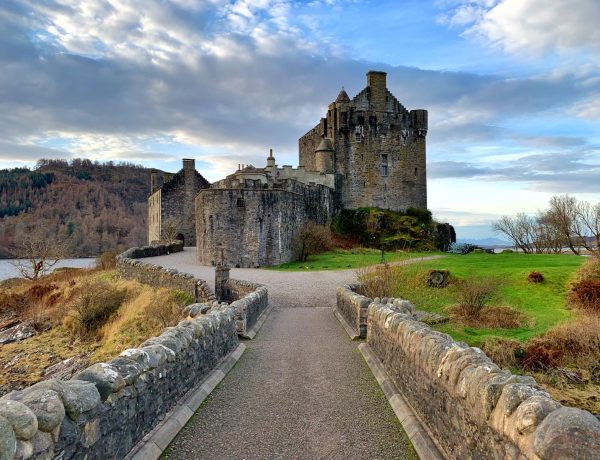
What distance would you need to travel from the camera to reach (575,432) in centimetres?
301

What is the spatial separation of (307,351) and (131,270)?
18.6m

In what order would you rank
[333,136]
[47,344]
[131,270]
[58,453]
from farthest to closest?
[333,136]
[131,270]
[47,344]
[58,453]

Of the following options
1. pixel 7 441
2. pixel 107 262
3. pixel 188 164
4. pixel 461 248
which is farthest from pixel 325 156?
pixel 7 441

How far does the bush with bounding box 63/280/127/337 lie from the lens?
63.6 ft

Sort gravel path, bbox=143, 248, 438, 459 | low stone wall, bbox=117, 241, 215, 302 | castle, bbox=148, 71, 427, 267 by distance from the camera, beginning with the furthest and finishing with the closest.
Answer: castle, bbox=148, 71, 427, 267 → low stone wall, bbox=117, 241, 215, 302 → gravel path, bbox=143, 248, 438, 459

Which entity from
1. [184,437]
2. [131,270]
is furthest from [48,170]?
[184,437]

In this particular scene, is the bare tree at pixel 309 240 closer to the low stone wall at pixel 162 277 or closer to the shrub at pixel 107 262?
the low stone wall at pixel 162 277

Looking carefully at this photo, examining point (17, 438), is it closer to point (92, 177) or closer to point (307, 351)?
point (307, 351)

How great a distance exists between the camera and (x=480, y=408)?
4078mm

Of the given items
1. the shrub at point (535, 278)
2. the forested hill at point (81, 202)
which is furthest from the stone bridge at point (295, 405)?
the forested hill at point (81, 202)

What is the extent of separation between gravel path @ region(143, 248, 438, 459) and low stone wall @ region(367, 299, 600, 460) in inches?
22.8

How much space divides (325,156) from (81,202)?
8940 centimetres

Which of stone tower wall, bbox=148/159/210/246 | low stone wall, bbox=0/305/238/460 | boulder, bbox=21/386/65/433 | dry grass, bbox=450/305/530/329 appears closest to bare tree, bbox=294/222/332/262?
stone tower wall, bbox=148/159/210/246

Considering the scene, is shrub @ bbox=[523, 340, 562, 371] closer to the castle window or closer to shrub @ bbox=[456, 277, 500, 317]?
shrub @ bbox=[456, 277, 500, 317]
